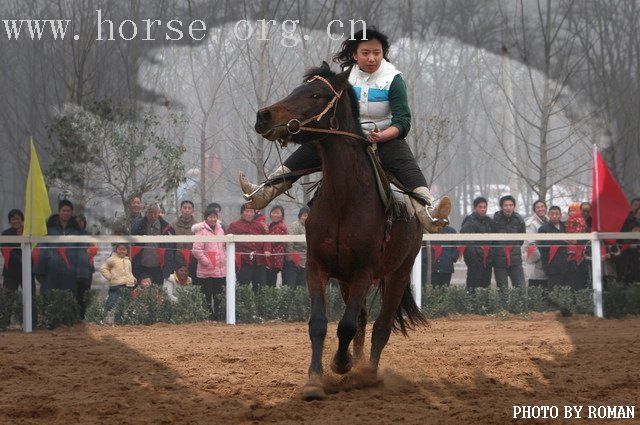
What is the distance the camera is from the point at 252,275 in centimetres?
1341

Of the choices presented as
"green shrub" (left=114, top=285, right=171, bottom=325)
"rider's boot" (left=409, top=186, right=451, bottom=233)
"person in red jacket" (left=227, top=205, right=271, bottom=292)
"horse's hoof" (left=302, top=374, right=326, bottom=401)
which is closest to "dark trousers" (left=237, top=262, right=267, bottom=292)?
"person in red jacket" (left=227, top=205, right=271, bottom=292)

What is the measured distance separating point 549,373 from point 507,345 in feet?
7.04

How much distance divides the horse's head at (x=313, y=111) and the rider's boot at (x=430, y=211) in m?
0.77

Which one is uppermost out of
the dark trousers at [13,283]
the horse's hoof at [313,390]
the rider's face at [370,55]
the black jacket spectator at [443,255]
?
the rider's face at [370,55]

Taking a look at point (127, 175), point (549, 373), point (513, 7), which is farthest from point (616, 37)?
point (549, 373)

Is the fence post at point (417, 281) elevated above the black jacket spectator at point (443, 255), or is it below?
below

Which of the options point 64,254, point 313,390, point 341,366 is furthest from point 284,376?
point 64,254

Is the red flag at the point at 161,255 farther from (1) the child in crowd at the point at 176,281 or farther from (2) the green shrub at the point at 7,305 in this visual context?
(2) the green shrub at the point at 7,305

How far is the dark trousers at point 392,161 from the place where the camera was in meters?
7.41

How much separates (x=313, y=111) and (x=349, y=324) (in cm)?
150

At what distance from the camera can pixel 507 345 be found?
991cm

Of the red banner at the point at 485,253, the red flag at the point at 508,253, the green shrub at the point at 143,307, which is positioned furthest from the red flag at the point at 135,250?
the red flag at the point at 508,253

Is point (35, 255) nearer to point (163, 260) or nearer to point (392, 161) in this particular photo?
point (163, 260)

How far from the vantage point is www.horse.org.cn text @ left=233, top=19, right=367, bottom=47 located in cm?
1535
